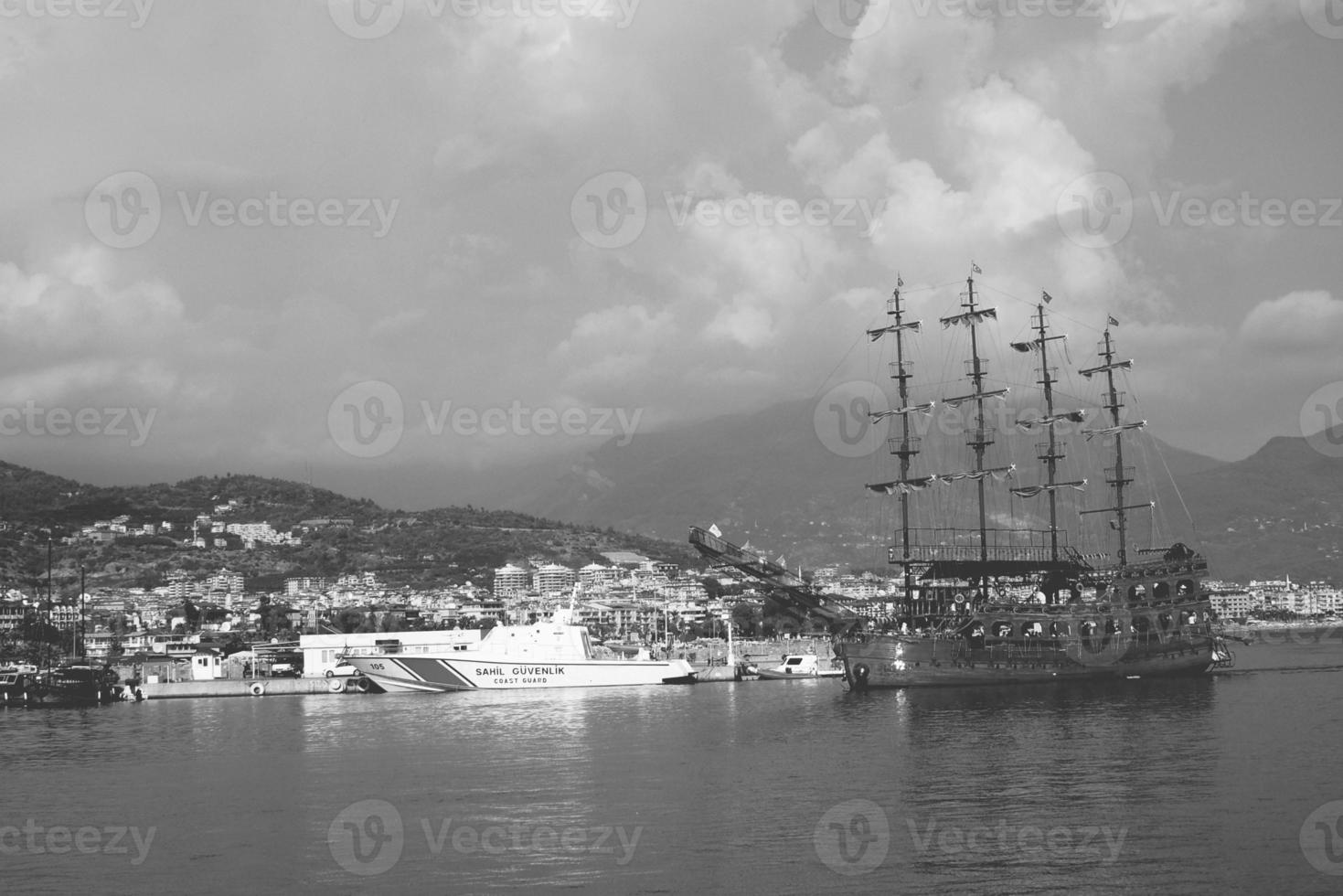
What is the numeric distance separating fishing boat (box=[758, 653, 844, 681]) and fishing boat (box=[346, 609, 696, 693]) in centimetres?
1436

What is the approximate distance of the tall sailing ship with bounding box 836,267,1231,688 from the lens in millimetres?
70750

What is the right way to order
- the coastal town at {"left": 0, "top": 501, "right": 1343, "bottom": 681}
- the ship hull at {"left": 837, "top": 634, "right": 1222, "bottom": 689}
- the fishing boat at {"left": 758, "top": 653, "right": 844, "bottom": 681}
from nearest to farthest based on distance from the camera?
the ship hull at {"left": 837, "top": 634, "right": 1222, "bottom": 689} < the fishing boat at {"left": 758, "top": 653, "right": 844, "bottom": 681} < the coastal town at {"left": 0, "top": 501, "right": 1343, "bottom": 681}

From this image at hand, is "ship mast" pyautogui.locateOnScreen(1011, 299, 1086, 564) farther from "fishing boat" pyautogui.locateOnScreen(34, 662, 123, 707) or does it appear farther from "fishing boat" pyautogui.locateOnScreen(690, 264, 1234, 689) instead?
"fishing boat" pyautogui.locateOnScreen(34, 662, 123, 707)

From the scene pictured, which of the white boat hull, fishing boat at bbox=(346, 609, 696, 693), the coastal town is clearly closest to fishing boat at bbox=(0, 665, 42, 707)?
the coastal town

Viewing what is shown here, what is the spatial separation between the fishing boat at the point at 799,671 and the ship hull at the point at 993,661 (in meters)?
26.5

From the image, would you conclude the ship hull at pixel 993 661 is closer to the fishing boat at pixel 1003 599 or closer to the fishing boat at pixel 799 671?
the fishing boat at pixel 1003 599

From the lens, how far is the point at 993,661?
71.2 m

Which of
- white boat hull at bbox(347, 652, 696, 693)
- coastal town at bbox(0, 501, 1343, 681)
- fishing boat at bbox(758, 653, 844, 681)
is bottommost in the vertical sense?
fishing boat at bbox(758, 653, 844, 681)

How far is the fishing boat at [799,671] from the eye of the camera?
99688 mm

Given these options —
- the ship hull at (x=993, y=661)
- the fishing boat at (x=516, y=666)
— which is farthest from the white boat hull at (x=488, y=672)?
the ship hull at (x=993, y=661)

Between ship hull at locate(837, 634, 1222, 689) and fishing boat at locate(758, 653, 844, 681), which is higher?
ship hull at locate(837, 634, 1222, 689)

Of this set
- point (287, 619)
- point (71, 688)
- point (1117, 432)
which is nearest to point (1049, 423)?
point (1117, 432)

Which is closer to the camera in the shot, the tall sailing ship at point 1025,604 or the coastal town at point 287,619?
the tall sailing ship at point 1025,604

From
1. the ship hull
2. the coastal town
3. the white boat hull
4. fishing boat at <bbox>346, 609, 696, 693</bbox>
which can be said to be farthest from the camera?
the coastal town
